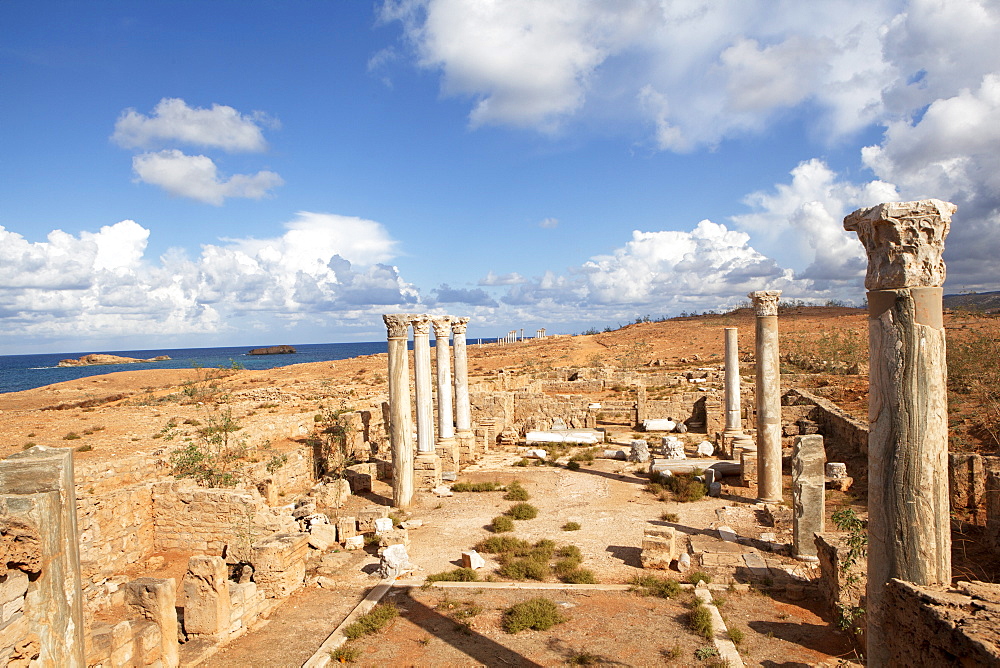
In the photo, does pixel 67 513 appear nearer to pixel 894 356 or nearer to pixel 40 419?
pixel 894 356

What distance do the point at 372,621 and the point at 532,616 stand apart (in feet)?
7.38

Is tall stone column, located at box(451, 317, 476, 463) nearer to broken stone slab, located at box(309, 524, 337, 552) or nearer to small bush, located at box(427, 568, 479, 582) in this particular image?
broken stone slab, located at box(309, 524, 337, 552)

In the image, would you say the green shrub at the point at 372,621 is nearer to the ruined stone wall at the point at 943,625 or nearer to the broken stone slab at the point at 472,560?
the broken stone slab at the point at 472,560

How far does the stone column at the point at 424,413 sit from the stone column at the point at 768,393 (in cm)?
811

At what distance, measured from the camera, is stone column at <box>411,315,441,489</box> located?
612 inches

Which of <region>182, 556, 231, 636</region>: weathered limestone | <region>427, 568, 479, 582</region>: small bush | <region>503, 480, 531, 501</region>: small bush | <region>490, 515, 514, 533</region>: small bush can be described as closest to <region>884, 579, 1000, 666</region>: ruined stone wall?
<region>427, 568, 479, 582</region>: small bush

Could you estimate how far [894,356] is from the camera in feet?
15.6

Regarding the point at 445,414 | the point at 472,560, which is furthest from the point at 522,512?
the point at 445,414

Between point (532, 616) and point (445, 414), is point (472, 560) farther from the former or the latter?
point (445, 414)

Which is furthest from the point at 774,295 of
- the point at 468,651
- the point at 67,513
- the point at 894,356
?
the point at 67,513

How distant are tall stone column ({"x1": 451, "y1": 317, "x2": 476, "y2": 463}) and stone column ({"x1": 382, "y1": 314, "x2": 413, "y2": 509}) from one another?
4960mm

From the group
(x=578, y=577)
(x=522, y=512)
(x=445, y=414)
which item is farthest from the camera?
(x=445, y=414)

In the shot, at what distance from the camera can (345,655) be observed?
738cm

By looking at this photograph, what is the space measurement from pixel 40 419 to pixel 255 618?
20.7m
